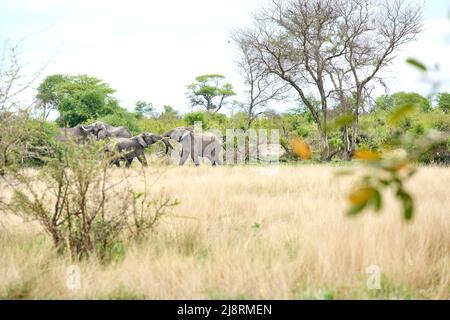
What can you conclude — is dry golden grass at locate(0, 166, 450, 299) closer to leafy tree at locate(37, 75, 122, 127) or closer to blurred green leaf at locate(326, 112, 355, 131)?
blurred green leaf at locate(326, 112, 355, 131)

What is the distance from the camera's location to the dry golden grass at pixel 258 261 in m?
3.80

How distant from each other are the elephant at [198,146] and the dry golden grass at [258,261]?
1517cm

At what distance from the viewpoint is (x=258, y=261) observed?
408 cm

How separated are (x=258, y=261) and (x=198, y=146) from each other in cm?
1743

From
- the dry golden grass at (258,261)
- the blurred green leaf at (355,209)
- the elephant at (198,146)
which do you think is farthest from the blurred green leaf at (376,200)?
the elephant at (198,146)

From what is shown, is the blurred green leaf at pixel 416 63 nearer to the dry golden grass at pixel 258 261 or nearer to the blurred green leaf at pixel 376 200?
the blurred green leaf at pixel 376 200

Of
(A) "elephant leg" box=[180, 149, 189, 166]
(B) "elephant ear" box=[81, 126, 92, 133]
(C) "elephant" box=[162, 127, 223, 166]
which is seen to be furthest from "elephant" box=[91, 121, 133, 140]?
(A) "elephant leg" box=[180, 149, 189, 166]

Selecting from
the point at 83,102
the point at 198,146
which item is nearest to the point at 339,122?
the point at 198,146

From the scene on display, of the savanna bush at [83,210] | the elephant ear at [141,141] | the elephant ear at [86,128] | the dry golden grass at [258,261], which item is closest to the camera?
the dry golden grass at [258,261]

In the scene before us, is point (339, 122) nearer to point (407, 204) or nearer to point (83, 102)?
point (407, 204)

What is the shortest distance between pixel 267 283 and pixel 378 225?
2017mm

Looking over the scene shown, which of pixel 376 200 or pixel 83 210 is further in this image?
pixel 83 210

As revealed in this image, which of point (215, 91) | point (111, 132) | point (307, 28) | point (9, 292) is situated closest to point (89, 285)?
point (9, 292)
